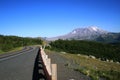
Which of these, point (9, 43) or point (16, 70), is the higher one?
point (9, 43)

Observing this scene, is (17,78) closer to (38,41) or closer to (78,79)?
(78,79)

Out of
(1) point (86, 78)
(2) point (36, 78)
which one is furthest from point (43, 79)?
(1) point (86, 78)

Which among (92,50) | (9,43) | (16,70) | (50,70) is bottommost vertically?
(92,50)

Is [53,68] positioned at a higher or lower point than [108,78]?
higher

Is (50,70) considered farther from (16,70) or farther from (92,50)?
(92,50)

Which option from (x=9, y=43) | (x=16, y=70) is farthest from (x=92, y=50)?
(x=16, y=70)

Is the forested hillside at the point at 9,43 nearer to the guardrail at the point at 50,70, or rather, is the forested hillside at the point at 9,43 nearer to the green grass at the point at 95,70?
the green grass at the point at 95,70

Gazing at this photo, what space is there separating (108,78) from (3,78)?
265 inches

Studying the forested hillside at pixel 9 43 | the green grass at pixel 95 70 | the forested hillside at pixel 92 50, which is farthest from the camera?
the forested hillside at pixel 92 50

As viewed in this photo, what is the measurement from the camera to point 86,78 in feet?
47.3

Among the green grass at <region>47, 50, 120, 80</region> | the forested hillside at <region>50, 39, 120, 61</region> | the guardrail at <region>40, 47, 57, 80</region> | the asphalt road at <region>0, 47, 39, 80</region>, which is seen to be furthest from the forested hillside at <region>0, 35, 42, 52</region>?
the guardrail at <region>40, 47, 57, 80</region>

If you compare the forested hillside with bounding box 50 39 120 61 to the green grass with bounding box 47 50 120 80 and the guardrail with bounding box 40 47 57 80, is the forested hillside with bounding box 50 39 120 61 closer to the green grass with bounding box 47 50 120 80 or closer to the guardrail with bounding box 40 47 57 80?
the green grass with bounding box 47 50 120 80

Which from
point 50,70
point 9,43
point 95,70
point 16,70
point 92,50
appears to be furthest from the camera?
point 92,50

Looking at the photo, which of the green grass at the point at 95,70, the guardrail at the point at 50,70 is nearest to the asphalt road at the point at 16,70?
the guardrail at the point at 50,70
